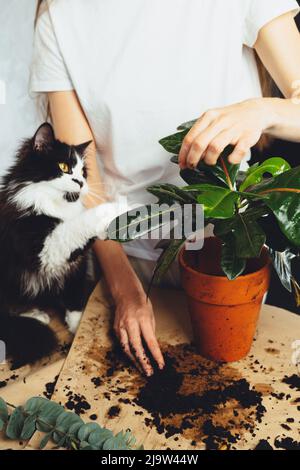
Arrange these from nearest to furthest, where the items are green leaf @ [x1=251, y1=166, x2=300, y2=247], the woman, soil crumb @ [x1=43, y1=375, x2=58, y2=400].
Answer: green leaf @ [x1=251, y1=166, x2=300, y2=247] < soil crumb @ [x1=43, y1=375, x2=58, y2=400] < the woman

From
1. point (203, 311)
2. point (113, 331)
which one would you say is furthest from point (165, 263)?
point (113, 331)

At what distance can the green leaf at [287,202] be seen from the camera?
0.56m

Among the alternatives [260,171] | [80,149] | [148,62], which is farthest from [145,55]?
[260,171]

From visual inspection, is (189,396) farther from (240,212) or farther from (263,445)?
(240,212)

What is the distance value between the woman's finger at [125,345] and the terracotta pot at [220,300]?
98 millimetres

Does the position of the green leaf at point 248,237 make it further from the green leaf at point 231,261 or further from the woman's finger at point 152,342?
the woman's finger at point 152,342

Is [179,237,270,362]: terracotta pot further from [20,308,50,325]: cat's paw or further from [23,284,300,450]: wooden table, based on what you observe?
[20,308,50,325]: cat's paw

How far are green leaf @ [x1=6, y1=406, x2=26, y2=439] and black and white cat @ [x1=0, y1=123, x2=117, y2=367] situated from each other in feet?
0.53

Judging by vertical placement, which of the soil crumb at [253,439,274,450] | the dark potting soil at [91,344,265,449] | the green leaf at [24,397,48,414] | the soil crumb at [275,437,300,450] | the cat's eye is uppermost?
the cat's eye

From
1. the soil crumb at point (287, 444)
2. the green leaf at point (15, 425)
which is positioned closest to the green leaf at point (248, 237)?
the soil crumb at point (287, 444)

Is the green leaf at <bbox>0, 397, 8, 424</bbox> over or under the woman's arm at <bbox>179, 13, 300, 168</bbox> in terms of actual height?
under

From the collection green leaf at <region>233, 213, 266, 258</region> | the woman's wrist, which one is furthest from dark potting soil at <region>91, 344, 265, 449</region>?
green leaf at <region>233, 213, 266, 258</region>

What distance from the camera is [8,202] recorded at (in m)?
0.74

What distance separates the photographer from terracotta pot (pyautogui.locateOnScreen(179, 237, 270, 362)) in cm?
66
